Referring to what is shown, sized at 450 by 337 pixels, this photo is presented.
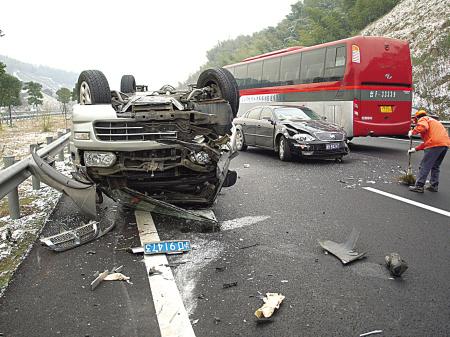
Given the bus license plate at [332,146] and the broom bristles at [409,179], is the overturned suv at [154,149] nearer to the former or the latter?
the broom bristles at [409,179]

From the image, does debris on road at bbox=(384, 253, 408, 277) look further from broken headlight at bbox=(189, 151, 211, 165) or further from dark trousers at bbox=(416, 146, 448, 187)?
dark trousers at bbox=(416, 146, 448, 187)

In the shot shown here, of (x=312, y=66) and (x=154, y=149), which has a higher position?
(x=312, y=66)

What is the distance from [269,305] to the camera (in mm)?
3025

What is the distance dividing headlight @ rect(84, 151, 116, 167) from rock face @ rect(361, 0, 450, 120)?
2024cm

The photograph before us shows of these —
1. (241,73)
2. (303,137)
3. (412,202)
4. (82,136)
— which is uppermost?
(241,73)

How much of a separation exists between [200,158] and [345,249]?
1997mm

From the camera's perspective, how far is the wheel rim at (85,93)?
597 centimetres

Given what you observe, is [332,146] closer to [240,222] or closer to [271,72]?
[240,222]

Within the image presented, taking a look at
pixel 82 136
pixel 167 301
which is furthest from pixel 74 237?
pixel 167 301

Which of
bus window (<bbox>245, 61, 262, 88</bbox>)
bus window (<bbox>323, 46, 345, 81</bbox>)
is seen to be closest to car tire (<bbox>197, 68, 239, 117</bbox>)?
bus window (<bbox>323, 46, 345, 81</bbox>)

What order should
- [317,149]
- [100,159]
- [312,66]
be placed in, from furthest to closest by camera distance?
1. [312,66]
2. [317,149]
3. [100,159]

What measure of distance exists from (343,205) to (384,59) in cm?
855

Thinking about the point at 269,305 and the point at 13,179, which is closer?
the point at 269,305

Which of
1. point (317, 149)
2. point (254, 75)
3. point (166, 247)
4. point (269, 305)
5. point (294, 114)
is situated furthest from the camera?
point (254, 75)
